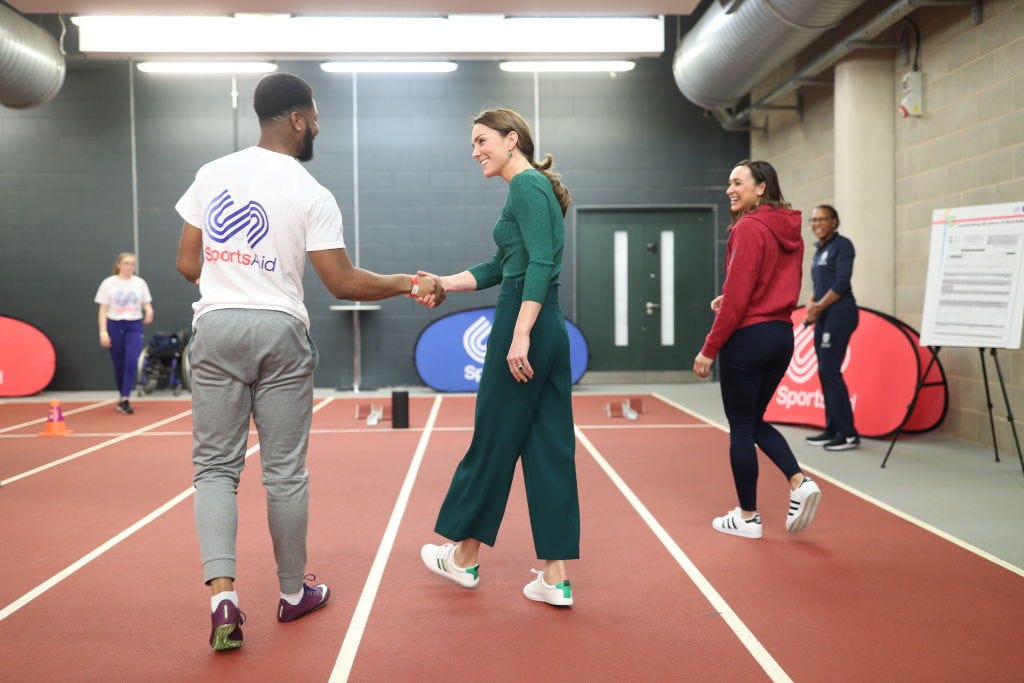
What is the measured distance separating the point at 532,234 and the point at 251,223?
863 millimetres

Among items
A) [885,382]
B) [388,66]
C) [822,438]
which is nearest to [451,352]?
[388,66]

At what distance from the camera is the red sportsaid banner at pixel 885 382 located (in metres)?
6.11

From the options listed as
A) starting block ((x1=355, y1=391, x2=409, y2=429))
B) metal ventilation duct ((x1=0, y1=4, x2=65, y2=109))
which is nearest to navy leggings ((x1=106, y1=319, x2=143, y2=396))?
starting block ((x1=355, y1=391, x2=409, y2=429))

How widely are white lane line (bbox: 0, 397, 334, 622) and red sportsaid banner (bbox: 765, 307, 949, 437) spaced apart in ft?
13.0

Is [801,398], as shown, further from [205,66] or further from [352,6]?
[205,66]

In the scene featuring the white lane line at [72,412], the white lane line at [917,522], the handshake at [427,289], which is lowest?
the white lane line at [917,522]

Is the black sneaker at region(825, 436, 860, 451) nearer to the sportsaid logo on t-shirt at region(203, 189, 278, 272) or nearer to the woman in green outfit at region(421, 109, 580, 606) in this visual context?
the woman in green outfit at region(421, 109, 580, 606)

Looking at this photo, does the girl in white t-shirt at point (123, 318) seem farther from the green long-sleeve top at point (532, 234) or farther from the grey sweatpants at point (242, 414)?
the green long-sleeve top at point (532, 234)

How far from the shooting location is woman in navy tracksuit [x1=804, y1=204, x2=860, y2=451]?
5.89 metres

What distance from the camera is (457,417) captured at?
774cm

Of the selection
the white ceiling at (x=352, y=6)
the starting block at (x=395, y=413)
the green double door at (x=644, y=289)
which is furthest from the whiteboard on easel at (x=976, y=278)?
the green double door at (x=644, y=289)

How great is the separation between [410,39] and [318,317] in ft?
12.3

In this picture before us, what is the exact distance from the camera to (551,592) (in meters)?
2.85

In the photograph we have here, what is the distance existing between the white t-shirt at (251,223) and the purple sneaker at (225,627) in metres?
0.89
